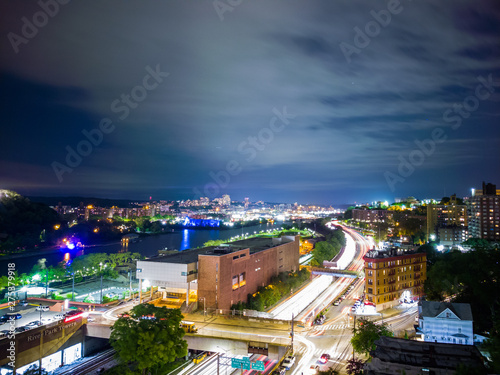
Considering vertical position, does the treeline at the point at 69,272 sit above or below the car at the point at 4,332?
below

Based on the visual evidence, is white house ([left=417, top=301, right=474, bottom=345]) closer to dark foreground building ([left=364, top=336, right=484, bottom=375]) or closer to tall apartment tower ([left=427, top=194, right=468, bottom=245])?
dark foreground building ([left=364, top=336, right=484, bottom=375])

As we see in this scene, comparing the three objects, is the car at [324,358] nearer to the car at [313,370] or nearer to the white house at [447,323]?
the car at [313,370]

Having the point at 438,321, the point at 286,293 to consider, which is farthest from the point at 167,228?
the point at 438,321

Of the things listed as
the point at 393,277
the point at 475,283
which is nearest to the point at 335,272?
the point at 393,277

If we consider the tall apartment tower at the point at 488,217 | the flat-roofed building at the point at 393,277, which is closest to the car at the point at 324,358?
the flat-roofed building at the point at 393,277

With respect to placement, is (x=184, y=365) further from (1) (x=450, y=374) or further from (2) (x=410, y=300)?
(2) (x=410, y=300)

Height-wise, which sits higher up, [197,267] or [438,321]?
[197,267]
